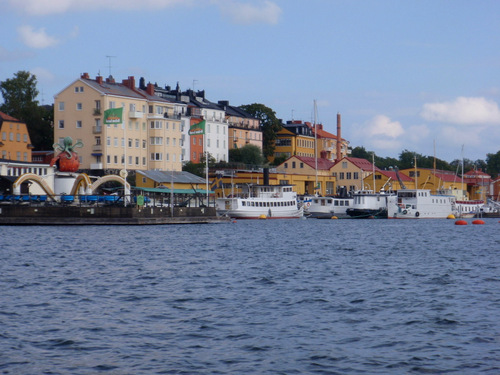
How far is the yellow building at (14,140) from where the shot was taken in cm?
10938

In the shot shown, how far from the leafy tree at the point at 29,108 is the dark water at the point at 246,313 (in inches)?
3220

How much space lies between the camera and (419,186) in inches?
5940

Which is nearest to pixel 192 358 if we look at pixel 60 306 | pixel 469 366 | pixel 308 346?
pixel 308 346

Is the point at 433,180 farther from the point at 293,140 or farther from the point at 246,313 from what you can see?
the point at 246,313

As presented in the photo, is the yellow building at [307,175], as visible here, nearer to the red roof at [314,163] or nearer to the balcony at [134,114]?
the red roof at [314,163]

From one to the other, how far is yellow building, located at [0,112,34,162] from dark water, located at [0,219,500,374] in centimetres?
6717

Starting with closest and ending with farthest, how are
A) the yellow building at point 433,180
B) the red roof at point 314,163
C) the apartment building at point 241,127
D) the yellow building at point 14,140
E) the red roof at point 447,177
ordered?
the yellow building at point 14,140 → the red roof at point 314,163 → the apartment building at point 241,127 → the yellow building at point 433,180 → the red roof at point 447,177

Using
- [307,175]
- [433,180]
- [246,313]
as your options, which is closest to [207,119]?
[307,175]

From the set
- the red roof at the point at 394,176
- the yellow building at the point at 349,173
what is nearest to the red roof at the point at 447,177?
the red roof at the point at 394,176

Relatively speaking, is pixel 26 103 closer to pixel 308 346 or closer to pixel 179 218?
pixel 179 218

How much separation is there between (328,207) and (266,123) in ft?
164

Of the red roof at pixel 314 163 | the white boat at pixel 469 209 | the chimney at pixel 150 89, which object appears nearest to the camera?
the chimney at pixel 150 89

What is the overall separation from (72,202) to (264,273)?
45.7 m

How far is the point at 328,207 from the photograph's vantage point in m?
112
